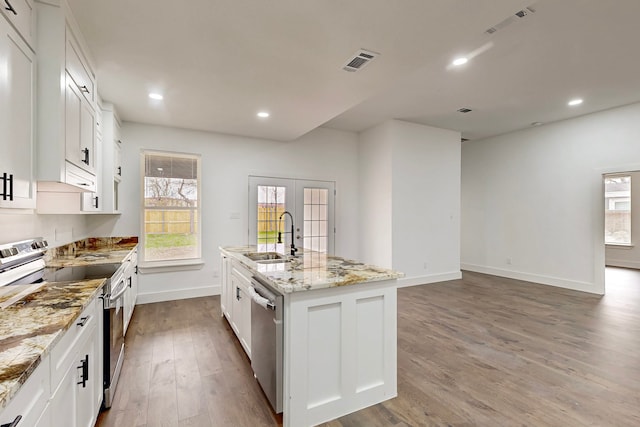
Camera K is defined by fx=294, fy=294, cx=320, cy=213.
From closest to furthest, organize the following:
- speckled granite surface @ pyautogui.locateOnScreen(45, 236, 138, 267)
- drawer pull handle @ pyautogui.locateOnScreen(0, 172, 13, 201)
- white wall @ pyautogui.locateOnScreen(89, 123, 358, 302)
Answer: drawer pull handle @ pyautogui.locateOnScreen(0, 172, 13, 201)
speckled granite surface @ pyautogui.locateOnScreen(45, 236, 138, 267)
white wall @ pyautogui.locateOnScreen(89, 123, 358, 302)

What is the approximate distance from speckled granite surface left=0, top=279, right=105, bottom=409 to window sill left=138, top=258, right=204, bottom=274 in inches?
110

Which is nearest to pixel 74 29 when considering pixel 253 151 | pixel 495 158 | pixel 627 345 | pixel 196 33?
pixel 196 33

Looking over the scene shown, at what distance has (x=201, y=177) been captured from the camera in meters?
4.89

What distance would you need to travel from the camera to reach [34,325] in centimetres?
121

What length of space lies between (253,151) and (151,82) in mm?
2291

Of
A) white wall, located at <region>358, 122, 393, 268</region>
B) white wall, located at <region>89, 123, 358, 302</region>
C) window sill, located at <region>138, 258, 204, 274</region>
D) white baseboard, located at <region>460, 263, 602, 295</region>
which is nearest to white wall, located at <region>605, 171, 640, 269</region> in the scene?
white baseboard, located at <region>460, 263, 602, 295</region>

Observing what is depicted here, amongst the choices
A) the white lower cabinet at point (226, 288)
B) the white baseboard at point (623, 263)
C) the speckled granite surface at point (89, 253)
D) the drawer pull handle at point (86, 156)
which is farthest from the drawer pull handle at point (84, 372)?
the white baseboard at point (623, 263)

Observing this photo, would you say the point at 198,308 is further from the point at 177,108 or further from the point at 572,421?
the point at 572,421

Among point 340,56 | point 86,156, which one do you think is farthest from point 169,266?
→ point 340,56

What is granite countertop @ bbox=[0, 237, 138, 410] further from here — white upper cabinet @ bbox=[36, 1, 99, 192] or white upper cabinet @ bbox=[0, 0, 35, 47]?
white upper cabinet @ bbox=[0, 0, 35, 47]

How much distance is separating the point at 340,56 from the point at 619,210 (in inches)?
372

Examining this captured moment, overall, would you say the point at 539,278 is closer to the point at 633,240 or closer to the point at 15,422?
the point at 633,240

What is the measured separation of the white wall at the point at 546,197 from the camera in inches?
192

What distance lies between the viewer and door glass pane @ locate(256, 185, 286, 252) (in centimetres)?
534
